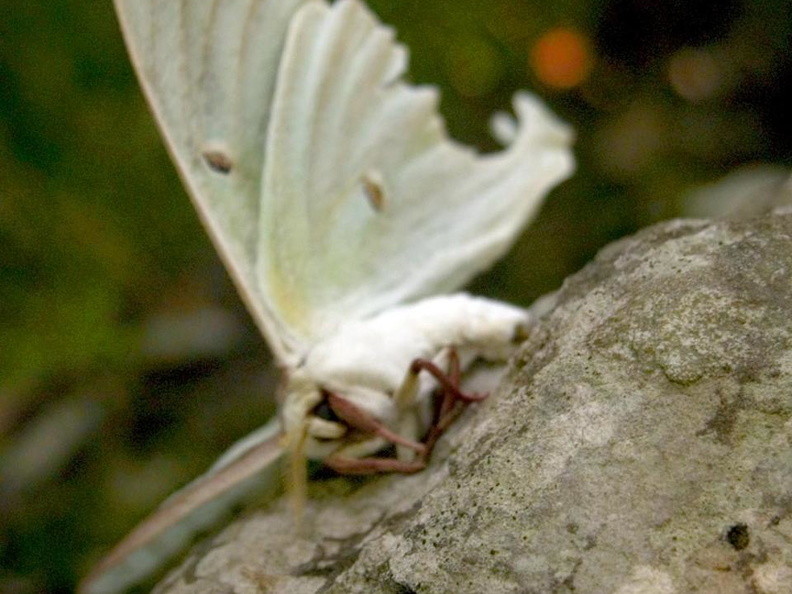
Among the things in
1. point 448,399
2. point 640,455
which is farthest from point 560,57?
point 640,455

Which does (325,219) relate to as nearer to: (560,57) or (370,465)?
(370,465)

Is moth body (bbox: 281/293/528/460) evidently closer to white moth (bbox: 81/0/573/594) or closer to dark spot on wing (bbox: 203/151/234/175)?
white moth (bbox: 81/0/573/594)

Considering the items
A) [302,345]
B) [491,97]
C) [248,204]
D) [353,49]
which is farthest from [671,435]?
[491,97]

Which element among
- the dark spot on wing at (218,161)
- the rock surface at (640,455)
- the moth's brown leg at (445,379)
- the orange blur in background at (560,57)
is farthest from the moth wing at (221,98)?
the orange blur in background at (560,57)

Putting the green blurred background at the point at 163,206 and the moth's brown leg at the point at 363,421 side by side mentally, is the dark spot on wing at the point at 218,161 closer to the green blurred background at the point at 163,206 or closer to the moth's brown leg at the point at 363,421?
the moth's brown leg at the point at 363,421

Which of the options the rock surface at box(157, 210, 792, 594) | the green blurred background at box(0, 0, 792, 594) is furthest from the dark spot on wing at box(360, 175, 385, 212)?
the green blurred background at box(0, 0, 792, 594)

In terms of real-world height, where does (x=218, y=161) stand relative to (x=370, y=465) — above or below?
above

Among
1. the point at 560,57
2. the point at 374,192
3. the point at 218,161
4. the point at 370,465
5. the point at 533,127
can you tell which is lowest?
the point at 560,57

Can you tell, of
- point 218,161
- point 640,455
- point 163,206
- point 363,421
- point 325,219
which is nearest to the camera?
point 640,455
